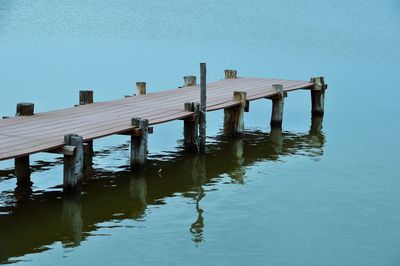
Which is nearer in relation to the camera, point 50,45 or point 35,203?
point 35,203

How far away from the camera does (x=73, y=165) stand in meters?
18.1

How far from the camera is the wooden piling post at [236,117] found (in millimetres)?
24973

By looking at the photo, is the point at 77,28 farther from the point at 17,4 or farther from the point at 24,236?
the point at 24,236

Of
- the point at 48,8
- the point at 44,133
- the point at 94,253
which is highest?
the point at 48,8

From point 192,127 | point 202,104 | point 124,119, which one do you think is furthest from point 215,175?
point 124,119

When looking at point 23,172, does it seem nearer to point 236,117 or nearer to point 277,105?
point 236,117

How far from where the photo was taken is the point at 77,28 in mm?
53281

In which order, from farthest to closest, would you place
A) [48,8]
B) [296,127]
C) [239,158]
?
[48,8]
[296,127]
[239,158]

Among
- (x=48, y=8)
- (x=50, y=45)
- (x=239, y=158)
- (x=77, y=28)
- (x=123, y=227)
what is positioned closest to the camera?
(x=123, y=227)

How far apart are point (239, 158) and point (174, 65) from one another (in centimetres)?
1881

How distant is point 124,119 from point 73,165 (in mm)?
3612

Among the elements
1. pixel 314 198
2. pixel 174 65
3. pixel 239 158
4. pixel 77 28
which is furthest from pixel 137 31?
pixel 314 198

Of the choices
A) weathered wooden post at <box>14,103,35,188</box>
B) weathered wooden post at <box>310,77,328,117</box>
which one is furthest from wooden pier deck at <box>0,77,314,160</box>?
weathered wooden post at <box>310,77,328,117</box>

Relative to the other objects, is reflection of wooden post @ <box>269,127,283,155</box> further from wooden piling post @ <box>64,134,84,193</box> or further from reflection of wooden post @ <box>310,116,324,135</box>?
wooden piling post @ <box>64,134,84,193</box>
